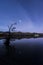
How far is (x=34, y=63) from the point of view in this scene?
7.36 metres

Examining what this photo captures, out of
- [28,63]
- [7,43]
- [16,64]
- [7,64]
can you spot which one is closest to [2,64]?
[7,64]

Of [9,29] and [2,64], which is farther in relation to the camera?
[9,29]

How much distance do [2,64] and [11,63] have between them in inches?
21.3

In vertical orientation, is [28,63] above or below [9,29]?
below

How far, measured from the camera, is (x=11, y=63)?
282 inches

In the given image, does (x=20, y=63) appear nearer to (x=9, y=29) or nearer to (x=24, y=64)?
(x=24, y=64)

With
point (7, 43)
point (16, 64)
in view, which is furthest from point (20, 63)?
point (7, 43)

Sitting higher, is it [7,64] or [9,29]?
[9,29]

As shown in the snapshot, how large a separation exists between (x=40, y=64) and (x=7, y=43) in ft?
32.7

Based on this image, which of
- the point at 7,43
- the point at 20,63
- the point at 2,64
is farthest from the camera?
the point at 7,43

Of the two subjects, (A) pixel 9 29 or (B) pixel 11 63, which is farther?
(A) pixel 9 29

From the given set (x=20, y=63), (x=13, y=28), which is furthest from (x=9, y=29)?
(x=20, y=63)

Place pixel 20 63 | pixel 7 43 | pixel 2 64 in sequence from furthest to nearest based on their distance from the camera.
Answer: pixel 7 43
pixel 20 63
pixel 2 64

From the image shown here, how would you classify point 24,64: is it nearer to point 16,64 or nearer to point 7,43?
point 16,64
